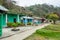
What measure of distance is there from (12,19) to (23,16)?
9433 mm

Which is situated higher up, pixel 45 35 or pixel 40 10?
pixel 40 10

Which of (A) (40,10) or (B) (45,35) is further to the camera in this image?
(A) (40,10)

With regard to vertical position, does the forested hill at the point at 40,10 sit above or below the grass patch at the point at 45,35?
above

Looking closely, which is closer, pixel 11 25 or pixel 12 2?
pixel 11 25

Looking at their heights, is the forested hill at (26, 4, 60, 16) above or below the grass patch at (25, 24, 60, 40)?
above

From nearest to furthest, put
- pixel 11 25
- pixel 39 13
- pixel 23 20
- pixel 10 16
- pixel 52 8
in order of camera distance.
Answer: pixel 11 25 < pixel 10 16 < pixel 23 20 < pixel 39 13 < pixel 52 8

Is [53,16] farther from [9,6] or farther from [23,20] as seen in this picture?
[9,6]

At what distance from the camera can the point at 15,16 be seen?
5531 centimetres

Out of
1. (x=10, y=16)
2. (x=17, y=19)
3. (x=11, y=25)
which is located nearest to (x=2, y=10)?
(x=11, y=25)

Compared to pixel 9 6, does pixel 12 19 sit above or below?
below

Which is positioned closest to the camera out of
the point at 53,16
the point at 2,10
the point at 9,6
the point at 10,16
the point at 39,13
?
the point at 2,10

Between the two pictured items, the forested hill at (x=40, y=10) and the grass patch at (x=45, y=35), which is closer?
the grass patch at (x=45, y=35)

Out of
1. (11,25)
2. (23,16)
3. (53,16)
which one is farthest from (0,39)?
(53,16)

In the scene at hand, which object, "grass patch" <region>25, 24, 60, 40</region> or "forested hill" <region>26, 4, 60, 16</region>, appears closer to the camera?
"grass patch" <region>25, 24, 60, 40</region>
